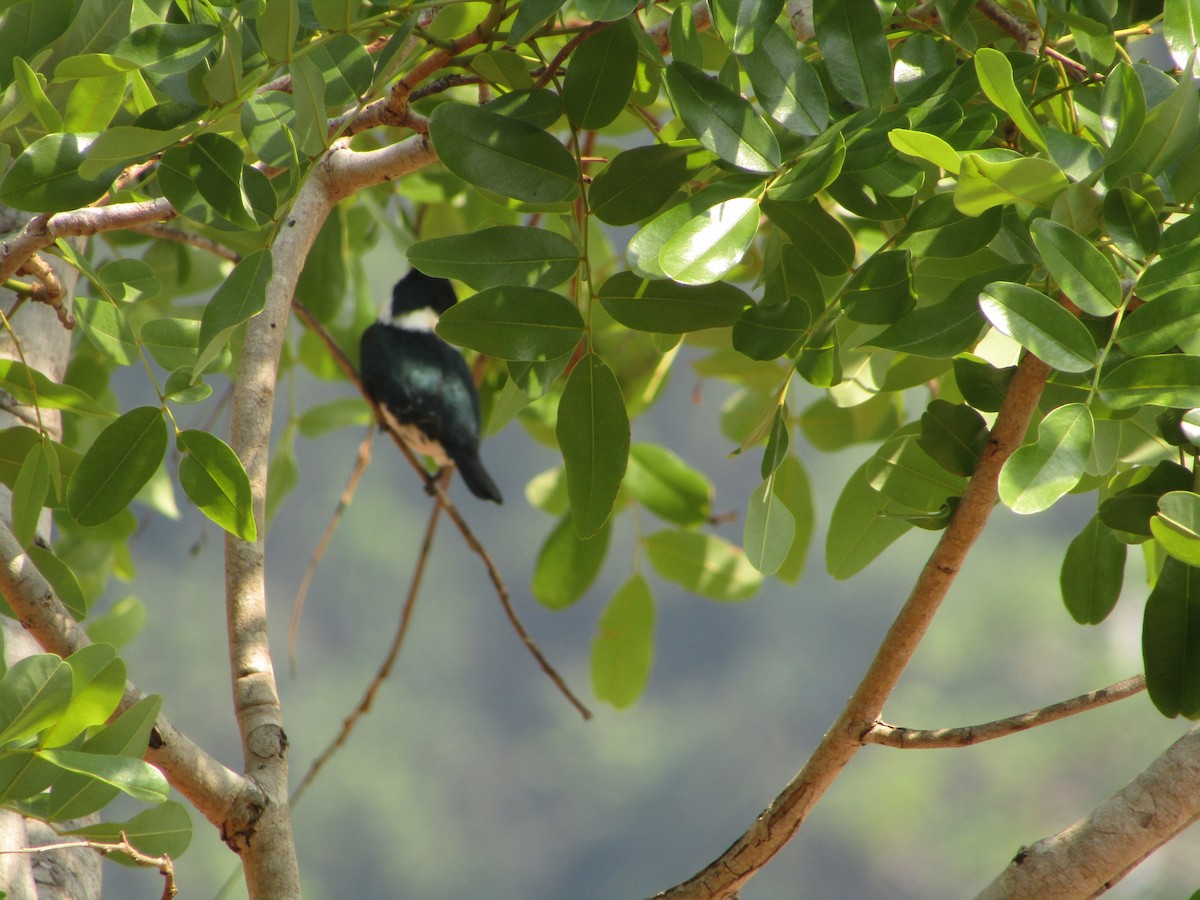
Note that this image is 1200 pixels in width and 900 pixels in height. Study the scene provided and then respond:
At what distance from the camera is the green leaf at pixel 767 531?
0.58 metres

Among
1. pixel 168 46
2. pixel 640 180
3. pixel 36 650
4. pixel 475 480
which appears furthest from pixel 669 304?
pixel 475 480

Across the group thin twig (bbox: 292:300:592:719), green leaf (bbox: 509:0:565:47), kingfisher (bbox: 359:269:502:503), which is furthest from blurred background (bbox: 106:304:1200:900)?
green leaf (bbox: 509:0:565:47)

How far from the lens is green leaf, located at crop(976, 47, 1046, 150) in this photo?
0.50 m

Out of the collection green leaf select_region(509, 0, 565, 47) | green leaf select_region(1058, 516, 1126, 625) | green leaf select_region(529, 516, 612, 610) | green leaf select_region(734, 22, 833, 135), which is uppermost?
green leaf select_region(509, 0, 565, 47)

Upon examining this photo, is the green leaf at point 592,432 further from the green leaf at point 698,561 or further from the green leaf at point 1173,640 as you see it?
the green leaf at point 698,561

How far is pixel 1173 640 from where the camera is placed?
0.59 metres

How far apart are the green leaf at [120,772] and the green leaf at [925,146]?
16.3 inches

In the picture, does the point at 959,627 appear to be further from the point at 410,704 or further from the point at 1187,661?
the point at 1187,661

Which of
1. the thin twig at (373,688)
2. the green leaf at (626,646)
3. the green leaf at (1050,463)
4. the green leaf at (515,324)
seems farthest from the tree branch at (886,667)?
the thin twig at (373,688)

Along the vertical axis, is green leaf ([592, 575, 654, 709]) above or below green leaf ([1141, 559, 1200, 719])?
below

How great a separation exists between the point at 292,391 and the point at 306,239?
0.70 m

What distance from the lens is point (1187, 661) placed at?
585 millimetres

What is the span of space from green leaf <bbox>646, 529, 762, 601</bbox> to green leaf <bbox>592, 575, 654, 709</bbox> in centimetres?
4

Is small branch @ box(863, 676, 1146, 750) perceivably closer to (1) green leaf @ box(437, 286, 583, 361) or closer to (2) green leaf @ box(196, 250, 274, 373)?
(1) green leaf @ box(437, 286, 583, 361)
